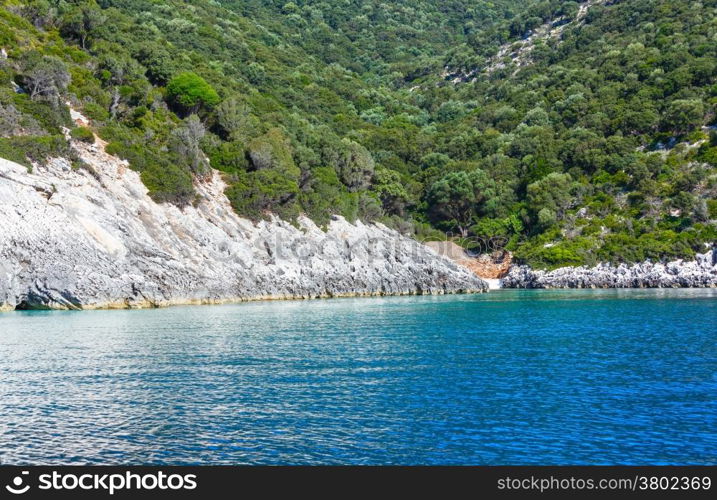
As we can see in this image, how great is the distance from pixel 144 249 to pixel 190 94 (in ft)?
100

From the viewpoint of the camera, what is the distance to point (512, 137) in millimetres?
112500

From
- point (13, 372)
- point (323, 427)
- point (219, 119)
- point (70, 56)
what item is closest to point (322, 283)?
point (219, 119)

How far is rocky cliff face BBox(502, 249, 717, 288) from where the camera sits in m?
75.7

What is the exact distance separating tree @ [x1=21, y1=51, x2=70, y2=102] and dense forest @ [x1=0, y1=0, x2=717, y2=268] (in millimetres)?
165

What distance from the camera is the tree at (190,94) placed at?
7344cm

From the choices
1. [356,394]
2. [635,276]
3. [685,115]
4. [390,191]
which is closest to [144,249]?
[356,394]

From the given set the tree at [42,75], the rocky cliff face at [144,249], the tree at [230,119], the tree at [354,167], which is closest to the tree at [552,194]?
the tree at [354,167]

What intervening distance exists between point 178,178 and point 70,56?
22.0 meters

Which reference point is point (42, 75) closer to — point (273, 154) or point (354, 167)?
point (273, 154)

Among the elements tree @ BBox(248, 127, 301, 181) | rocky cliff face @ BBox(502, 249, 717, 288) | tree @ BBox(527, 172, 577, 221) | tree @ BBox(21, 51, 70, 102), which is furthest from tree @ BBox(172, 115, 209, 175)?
tree @ BBox(527, 172, 577, 221)

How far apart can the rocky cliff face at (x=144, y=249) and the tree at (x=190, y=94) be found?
40.3 ft

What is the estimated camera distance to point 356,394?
1888 cm

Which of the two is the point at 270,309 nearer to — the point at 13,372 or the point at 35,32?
the point at 13,372

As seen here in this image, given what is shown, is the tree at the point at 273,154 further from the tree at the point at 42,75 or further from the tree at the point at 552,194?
the tree at the point at 552,194
